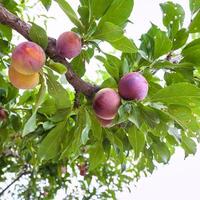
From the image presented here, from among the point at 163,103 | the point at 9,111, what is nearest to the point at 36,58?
the point at 163,103

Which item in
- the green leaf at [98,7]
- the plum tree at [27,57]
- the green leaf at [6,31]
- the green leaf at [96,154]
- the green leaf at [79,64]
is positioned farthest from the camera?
the green leaf at [96,154]

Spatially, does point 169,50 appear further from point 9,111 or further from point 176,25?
point 9,111

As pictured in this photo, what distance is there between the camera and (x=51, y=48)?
1.16 metres

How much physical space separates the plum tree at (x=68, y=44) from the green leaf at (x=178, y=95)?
29cm

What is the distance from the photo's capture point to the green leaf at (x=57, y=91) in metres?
1.13

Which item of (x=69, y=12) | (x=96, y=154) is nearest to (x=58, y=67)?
(x=69, y=12)

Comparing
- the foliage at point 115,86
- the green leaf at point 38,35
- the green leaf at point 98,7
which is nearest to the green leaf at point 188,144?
the foliage at point 115,86

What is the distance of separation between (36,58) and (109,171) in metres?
2.35

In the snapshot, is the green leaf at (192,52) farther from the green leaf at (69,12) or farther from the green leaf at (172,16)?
the green leaf at (69,12)

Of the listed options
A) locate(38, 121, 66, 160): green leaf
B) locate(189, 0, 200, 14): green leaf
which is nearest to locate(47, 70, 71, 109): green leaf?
locate(38, 121, 66, 160): green leaf

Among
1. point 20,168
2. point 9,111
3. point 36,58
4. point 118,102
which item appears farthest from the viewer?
point 20,168

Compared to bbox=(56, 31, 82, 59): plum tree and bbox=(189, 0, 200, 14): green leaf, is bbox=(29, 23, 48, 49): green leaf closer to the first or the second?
bbox=(56, 31, 82, 59): plum tree

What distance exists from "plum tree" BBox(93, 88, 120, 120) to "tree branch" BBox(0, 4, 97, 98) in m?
0.05

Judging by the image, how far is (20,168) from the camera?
3254mm
